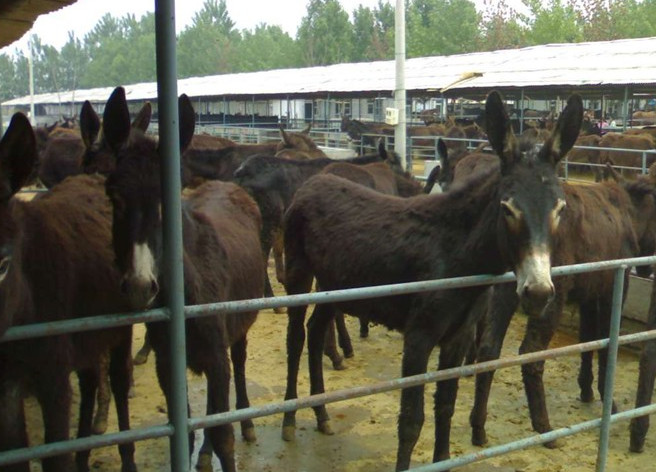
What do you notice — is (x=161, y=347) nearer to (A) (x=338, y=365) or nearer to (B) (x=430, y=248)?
(B) (x=430, y=248)

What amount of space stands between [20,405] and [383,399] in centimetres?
349

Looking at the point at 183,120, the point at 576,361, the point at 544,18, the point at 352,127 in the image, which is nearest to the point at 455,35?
the point at 544,18

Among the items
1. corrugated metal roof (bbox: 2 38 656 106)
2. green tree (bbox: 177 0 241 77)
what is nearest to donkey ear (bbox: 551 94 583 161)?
corrugated metal roof (bbox: 2 38 656 106)

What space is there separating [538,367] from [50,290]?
3712 millimetres

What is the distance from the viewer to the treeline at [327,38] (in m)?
49.4

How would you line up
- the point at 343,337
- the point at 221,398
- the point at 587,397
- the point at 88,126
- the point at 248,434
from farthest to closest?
the point at 343,337 → the point at 587,397 → the point at 248,434 → the point at 221,398 → the point at 88,126

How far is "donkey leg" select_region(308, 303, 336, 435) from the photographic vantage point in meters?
5.43

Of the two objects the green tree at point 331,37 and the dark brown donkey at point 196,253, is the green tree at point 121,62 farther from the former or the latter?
the dark brown donkey at point 196,253

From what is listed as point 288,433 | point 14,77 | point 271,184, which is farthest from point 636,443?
point 14,77

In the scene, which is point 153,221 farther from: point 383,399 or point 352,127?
point 352,127

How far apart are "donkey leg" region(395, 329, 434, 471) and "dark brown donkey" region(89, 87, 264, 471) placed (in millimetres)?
1047

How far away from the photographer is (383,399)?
20.0 feet

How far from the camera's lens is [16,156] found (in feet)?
8.01

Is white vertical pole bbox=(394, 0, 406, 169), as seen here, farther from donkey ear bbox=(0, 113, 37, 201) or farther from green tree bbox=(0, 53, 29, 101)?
green tree bbox=(0, 53, 29, 101)
